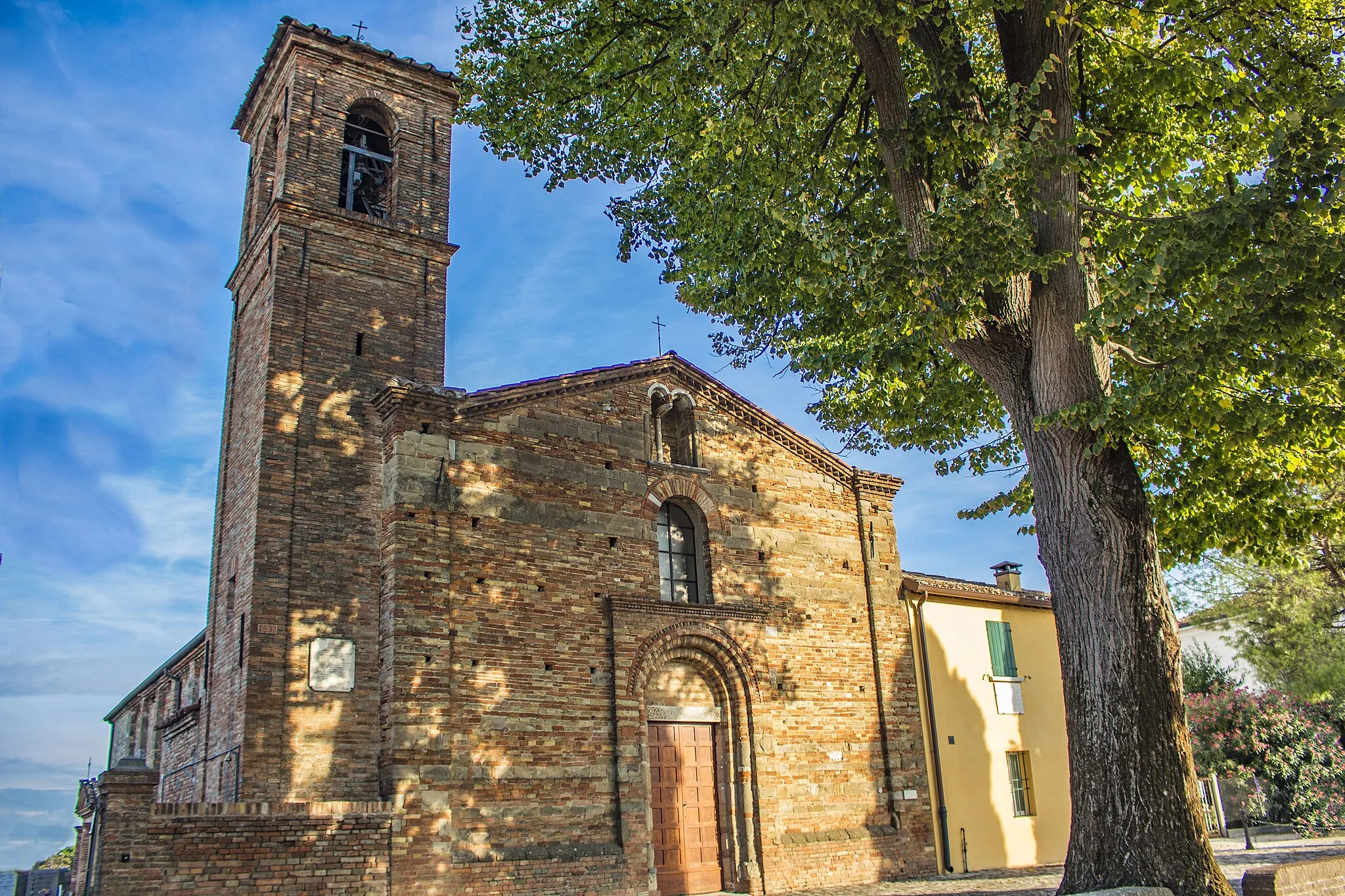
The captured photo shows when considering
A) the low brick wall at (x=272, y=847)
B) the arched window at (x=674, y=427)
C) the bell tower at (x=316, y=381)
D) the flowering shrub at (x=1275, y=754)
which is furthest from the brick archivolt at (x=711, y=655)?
the flowering shrub at (x=1275, y=754)

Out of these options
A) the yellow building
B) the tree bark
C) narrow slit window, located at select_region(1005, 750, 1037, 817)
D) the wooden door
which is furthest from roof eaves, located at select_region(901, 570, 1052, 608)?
the tree bark

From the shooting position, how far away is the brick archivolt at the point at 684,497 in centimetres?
1539

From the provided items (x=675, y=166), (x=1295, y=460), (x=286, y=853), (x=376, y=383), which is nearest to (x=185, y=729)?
(x=376, y=383)

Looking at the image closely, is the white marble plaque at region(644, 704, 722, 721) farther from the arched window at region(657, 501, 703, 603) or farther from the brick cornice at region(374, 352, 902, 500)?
the brick cornice at region(374, 352, 902, 500)

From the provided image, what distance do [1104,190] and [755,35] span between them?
5427mm

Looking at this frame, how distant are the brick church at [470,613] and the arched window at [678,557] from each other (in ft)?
0.19

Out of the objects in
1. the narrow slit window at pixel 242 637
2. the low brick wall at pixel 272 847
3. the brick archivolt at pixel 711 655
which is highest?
the narrow slit window at pixel 242 637

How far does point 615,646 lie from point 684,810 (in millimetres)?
2639

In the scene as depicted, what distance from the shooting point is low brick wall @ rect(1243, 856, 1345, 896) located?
25.8 ft

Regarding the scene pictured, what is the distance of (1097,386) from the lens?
9758 mm

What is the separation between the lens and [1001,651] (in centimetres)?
1862

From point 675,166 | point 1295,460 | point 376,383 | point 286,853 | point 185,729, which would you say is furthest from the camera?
point 185,729

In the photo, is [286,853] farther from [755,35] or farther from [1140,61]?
[1140,61]

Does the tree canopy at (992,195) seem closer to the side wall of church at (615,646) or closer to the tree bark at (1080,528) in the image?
the tree bark at (1080,528)
